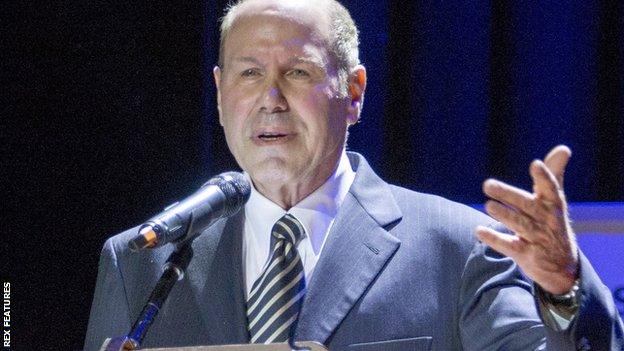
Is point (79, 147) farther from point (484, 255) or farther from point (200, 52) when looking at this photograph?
point (484, 255)

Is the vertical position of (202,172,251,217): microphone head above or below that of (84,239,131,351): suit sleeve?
above

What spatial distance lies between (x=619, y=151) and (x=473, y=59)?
1.71 feet

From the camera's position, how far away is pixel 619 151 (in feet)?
10.3

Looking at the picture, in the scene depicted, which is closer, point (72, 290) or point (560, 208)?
point (560, 208)

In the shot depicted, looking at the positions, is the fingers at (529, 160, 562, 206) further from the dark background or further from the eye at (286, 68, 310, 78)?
the dark background

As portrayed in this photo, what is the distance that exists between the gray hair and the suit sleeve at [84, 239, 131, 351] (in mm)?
595

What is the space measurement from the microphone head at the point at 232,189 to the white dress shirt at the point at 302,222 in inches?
14.7

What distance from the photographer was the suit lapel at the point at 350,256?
2.16 m

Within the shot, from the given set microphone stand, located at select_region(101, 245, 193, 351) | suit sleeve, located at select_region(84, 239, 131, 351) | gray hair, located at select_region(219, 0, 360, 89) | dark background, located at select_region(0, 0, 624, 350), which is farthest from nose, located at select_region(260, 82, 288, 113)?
dark background, located at select_region(0, 0, 624, 350)

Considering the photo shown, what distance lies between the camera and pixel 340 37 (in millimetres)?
2564

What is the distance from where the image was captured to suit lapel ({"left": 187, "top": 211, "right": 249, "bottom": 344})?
2.19 metres

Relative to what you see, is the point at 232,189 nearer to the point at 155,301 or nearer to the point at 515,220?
the point at 155,301

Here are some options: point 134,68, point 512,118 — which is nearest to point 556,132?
point 512,118

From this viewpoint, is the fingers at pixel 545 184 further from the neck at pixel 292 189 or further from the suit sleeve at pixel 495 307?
the neck at pixel 292 189
